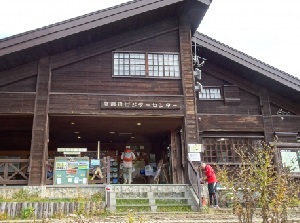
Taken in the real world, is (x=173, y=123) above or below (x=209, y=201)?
above

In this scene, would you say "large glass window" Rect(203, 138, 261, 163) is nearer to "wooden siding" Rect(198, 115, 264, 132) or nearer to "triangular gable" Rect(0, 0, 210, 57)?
"wooden siding" Rect(198, 115, 264, 132)

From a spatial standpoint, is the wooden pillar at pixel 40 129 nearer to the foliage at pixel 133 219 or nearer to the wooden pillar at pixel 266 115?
the foliage at pixel 133 219

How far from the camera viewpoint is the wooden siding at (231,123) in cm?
1630

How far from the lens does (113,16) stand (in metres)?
13.7

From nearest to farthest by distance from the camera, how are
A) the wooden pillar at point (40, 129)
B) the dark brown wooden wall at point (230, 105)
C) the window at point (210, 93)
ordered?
1. the wooden pillar at point (40, 129)
2. the dark brown wooden wall at point (230, 105)
3. the window at point (210, 93)

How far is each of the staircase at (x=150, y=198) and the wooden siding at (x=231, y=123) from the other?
14.7 feet

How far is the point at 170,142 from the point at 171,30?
5.67 metres

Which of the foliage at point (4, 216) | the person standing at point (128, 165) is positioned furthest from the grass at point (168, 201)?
the foliage at point (4, 216)

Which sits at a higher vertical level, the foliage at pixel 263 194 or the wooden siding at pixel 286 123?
the wooden siding at pixel 286 123

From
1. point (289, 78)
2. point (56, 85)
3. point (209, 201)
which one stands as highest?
point (289, 78)

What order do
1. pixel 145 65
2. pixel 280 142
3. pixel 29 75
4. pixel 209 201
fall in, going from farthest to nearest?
pixel 280 142, pixel 145 65, pixel 29 75, pixel 209 201

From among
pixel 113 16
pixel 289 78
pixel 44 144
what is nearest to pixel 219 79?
pixel 289 78

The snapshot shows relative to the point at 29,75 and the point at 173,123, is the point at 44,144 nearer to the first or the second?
the point at 29,75

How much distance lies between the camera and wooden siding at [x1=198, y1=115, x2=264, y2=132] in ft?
53.5
